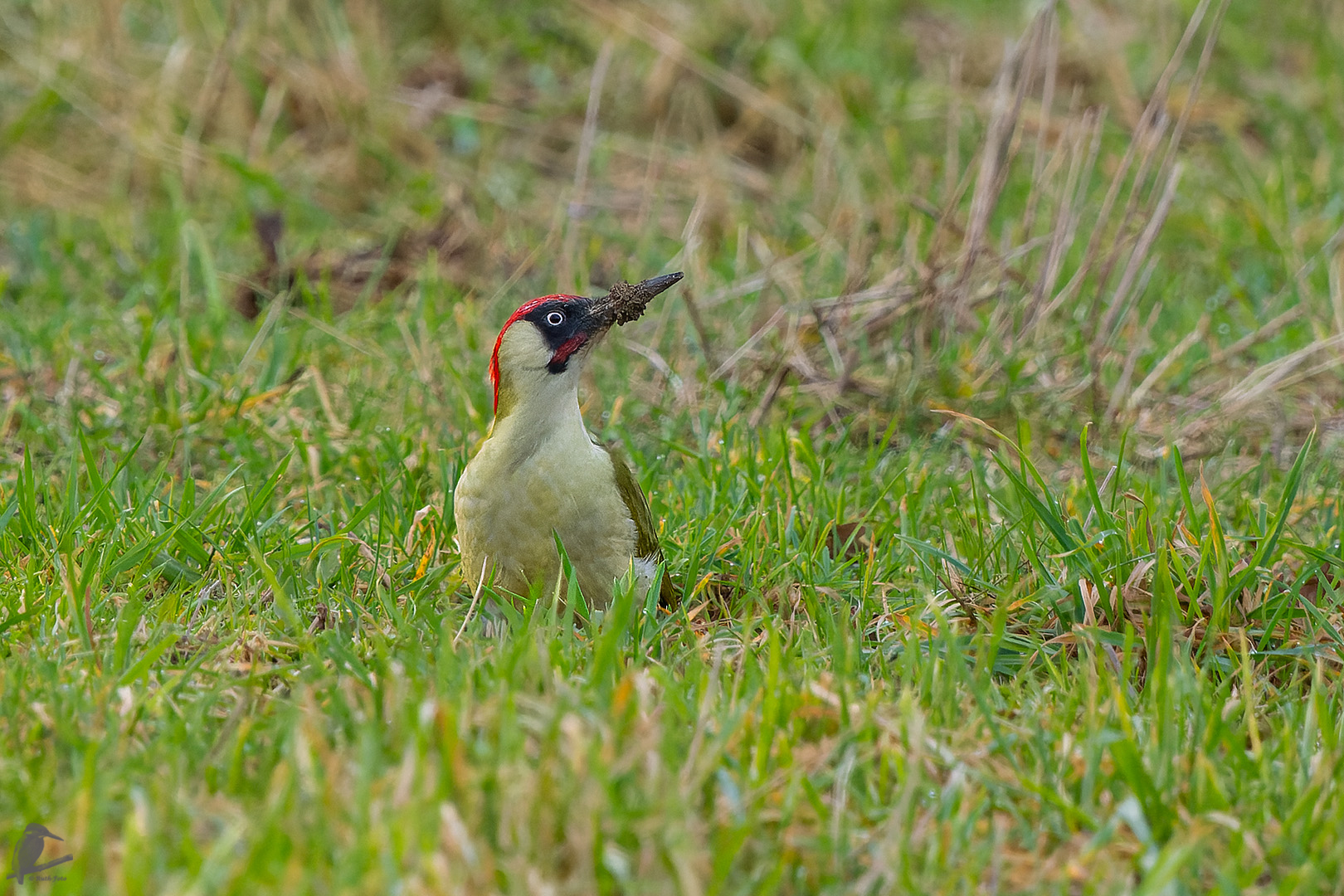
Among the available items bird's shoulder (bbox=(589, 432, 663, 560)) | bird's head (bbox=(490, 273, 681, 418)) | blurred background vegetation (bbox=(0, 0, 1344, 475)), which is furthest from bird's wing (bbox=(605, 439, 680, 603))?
blurred background vegetation (bbox=(0, 0, 1344, 475))

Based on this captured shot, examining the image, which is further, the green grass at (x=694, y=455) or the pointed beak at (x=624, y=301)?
the pointed beak at (x=624, y=301)

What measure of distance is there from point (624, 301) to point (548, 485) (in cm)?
50

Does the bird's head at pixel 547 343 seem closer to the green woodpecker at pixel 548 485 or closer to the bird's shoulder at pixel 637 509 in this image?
the green woodpecker at pixel 548 485

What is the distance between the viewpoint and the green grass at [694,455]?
2.28 meters

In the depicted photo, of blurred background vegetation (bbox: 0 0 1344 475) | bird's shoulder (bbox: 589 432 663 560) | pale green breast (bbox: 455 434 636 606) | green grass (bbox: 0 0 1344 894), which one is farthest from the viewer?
blurred background vegetation (bbox: 0 0 1344 475)

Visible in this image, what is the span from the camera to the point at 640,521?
136 inches

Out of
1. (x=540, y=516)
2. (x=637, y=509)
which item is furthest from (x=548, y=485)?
(x=637, y=509)

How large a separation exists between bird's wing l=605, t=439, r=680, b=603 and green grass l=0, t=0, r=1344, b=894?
10 cm

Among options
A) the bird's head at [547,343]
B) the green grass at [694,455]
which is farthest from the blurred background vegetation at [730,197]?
the bird's head at [547,343]

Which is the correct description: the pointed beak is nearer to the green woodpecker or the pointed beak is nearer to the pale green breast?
the green woodpecker

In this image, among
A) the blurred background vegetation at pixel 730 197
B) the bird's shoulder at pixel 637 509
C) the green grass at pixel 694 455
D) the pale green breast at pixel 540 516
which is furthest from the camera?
the blurred background vegetation at pixel 730 197

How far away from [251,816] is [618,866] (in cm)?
55

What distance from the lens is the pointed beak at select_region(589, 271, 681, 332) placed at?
3.48 meters

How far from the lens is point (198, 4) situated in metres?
7.62
